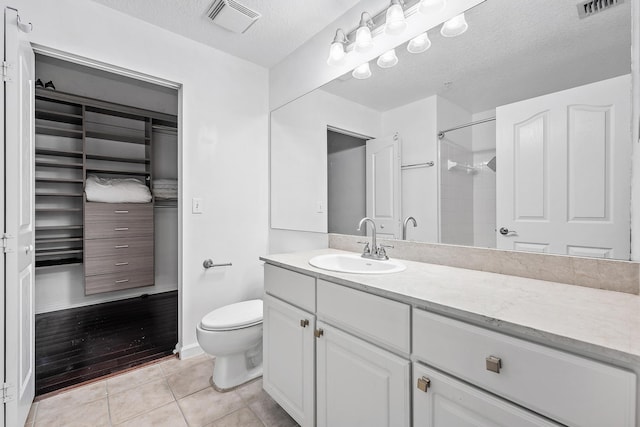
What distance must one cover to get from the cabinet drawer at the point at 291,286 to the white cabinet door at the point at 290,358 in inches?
1.4

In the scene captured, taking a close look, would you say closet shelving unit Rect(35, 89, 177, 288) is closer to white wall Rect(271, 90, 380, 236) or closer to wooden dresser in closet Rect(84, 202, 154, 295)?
wooden dresser in closet Rect(84, 202, 154, 295)

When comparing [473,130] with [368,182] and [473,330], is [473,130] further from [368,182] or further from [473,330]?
[473,330]

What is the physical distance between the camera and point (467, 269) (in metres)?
1.30

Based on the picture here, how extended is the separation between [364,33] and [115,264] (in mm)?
3249

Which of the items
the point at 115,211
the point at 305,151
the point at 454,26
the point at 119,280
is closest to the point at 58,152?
the point at 115,211

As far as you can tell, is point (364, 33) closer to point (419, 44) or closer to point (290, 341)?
point (419, 44)

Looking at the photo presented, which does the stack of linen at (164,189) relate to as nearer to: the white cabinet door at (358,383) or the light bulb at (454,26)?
the white cabinet door at (358,383)

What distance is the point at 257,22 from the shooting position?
1931 millimetres

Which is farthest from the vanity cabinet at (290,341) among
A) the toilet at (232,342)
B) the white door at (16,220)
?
the white door at (16,220)

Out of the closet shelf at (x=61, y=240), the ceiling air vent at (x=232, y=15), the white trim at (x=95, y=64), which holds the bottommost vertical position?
the closet shelf at (x=61, y=240)

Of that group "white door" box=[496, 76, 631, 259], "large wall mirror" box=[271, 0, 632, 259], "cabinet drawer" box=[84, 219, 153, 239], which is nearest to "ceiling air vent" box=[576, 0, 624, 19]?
"large wall mirror" box=[271, 0, 632, 259]

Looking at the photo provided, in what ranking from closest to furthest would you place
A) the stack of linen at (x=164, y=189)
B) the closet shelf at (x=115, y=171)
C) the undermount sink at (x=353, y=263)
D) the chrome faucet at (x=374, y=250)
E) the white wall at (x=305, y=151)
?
the undermount sink at (x=353, y=263) < the chrome faucet at (x=374, y=250) < the white wall at (x=305, y=151) < the closet shelf at (x=115, y=171) < the stack of linen at (x=164, y=189)

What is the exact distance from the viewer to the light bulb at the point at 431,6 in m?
1.33

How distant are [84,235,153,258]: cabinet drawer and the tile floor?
1615 mm
